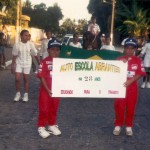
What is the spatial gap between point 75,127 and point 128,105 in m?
1.16

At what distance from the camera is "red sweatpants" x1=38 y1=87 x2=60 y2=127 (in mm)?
6277

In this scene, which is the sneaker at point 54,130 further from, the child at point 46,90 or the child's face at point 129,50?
the child's face at point 129,50

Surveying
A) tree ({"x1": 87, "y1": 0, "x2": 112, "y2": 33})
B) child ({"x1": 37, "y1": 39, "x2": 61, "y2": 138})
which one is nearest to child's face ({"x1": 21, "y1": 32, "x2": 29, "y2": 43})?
child ({"x1": 37, "y1": 39, "x2": 61, "y2": 138})

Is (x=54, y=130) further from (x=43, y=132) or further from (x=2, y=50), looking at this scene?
(x=2, y=50)

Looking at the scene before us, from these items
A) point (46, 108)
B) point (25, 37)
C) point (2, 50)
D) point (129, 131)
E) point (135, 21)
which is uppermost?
point (25, 37)

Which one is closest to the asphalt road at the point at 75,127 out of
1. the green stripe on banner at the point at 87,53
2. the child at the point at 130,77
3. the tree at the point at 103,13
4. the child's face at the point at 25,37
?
the child at the point at 130,77

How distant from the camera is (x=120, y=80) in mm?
6461

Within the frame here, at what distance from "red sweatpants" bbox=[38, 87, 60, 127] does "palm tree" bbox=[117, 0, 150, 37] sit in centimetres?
3841

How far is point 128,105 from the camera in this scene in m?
6.55

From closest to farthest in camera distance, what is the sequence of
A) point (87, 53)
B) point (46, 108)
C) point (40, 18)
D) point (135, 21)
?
point (46, 108), point (87, 53), point (135, 21), point (40, 18)

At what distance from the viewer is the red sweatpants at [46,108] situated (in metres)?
6.28

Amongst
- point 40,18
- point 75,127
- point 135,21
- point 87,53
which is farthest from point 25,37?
point 40,18

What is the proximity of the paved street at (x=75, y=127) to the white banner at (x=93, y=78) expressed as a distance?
0.73m

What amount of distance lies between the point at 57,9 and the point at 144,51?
112 m
